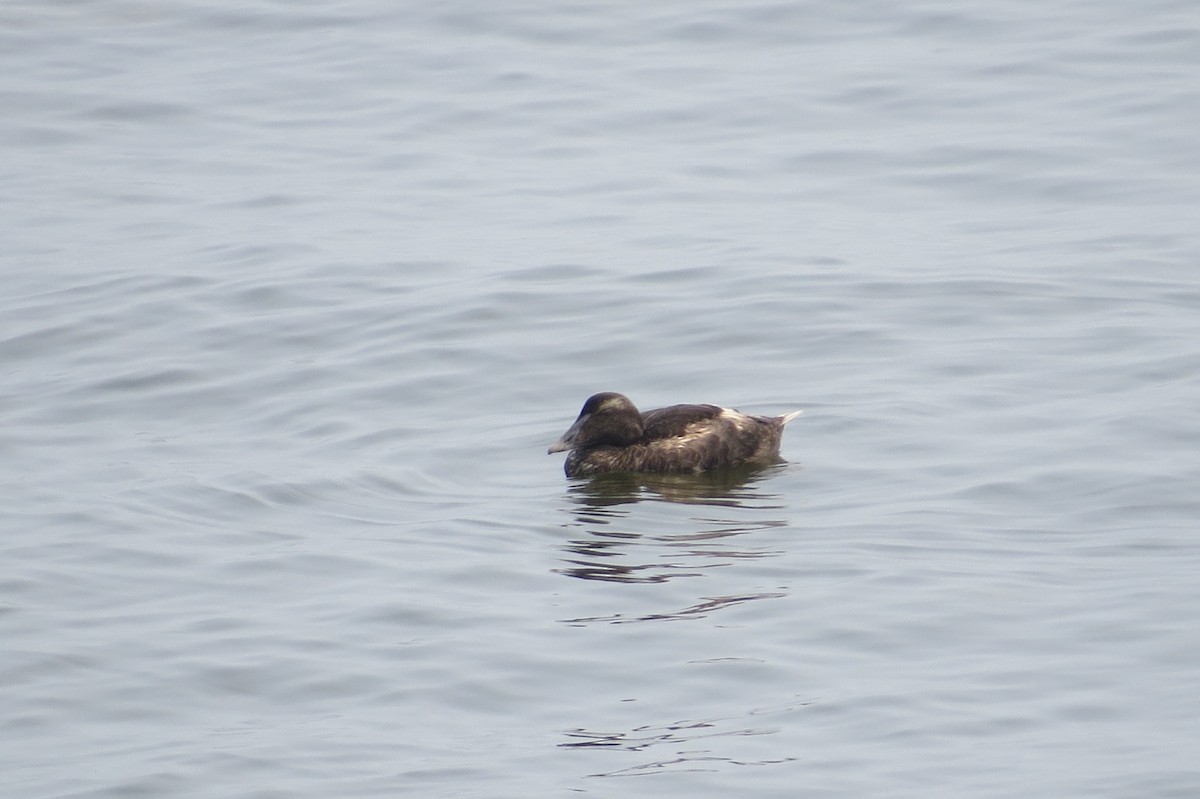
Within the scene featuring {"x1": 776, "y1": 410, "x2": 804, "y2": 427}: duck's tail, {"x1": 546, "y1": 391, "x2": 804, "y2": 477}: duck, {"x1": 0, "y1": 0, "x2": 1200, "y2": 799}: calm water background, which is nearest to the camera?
{"x1": 0, "y1": 0, "x2": 1200, "y2": 799}: calm water background

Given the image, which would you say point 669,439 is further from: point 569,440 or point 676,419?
point 569,440

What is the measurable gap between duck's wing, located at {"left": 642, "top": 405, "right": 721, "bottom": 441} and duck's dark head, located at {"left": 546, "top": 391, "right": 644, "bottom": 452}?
103 mm

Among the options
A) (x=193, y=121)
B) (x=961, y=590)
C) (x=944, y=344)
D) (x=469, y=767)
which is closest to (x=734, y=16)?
(x=193, y=121)

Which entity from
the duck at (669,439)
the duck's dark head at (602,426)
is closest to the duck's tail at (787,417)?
the duck at (669,439)

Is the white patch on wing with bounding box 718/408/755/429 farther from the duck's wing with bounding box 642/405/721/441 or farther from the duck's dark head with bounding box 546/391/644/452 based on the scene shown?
the duck's dark head with bounding box 546/391/644/452

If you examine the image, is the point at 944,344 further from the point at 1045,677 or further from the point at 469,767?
the point at 469,767

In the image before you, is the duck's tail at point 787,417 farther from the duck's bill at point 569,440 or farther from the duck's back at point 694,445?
the duck's bill at point 569,440

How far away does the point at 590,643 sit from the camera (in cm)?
870

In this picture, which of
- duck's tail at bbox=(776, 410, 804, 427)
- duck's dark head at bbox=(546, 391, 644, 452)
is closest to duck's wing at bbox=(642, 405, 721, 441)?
duck's dark head at bbox=(546, 391, 644, 452)

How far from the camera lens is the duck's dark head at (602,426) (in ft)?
39.1

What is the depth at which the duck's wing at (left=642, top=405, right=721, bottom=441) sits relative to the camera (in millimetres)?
12000

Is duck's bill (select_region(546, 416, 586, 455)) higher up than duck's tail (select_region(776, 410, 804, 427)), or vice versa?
duck's tail (select_region(776, 410, 804, 427))

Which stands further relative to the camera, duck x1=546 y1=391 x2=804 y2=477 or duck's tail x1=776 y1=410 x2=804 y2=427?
duck's tail x1=776 y1=410 x2=804 y2=427

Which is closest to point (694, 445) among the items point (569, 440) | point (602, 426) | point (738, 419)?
point (738, 419)
